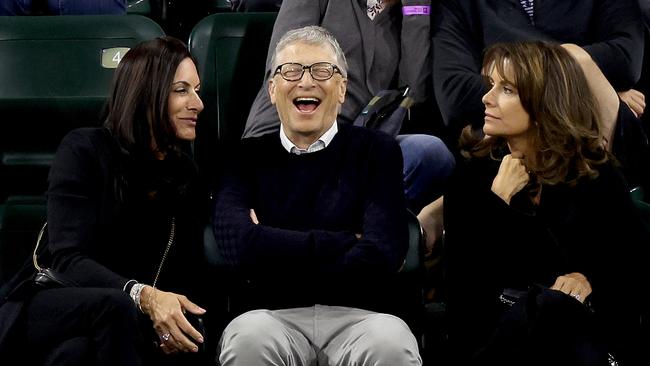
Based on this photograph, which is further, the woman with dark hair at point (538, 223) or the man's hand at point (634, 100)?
the man's hand at point (634, 100)

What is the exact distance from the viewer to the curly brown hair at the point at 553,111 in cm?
197

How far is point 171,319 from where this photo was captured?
179 centimetres

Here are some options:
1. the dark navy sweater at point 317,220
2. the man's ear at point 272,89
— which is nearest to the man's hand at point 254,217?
the dark navy sweater at point 317,220

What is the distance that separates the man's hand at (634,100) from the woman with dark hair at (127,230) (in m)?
1.06

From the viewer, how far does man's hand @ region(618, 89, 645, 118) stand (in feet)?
7.97

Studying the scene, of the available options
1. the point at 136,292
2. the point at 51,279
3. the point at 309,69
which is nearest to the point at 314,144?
the point at 309,69

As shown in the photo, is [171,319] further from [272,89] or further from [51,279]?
[272,89]

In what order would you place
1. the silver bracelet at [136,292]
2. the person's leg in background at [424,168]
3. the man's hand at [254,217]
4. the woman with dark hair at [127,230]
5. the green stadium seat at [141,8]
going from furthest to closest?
1. the green stadium seat at [141,8]
2. the person's leg in background at [424,168]
3. the man's hand at [254,217]
4. the silver bracelet at [136,292]
5. the woman with dark hair at [127,230]

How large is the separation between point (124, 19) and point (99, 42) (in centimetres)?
9

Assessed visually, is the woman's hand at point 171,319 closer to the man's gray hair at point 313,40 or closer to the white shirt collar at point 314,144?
the white shirt collar at point 314,144

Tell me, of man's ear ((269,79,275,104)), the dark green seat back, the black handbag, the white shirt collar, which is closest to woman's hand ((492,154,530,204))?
the white shirt collar

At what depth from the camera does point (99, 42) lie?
2.60m

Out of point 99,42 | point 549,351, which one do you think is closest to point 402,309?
point 549,351

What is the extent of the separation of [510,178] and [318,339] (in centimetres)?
52
